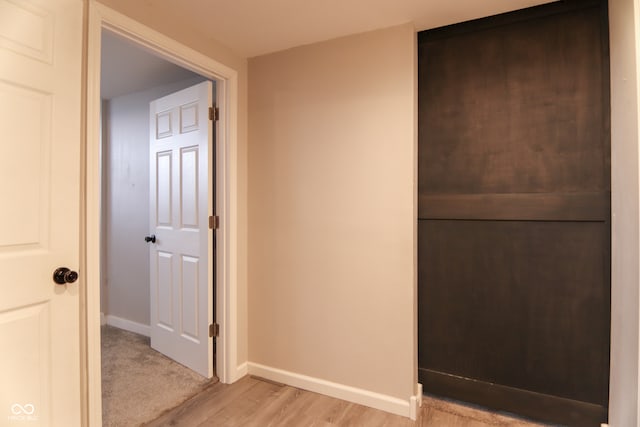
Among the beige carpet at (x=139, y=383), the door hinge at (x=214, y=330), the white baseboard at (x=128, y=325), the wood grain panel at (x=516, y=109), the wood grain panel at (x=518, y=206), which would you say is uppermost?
the wood grain panel at (x=516, y=109)

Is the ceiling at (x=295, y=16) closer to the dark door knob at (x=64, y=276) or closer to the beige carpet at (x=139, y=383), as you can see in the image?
the dark door knob at (x=64, y=276)

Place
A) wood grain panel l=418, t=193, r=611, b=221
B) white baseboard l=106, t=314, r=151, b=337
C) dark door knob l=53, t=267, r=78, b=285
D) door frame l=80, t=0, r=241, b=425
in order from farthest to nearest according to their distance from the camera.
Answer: white baseboard l=106, t=314, r=151, b=337 < wood grain panel l=418, t=193, r=611, b=221 < door frame l=80, t=0, r=241, b=425 < dark door knob l=53, t=267, r=78, b=285

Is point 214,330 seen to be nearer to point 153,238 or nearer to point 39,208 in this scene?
point 153,238

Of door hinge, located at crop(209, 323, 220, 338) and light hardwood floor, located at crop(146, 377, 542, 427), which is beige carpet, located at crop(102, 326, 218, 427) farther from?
door hinge, located at crop(209, 323, 220, 338)

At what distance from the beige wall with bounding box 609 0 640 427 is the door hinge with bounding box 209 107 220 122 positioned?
2.26m

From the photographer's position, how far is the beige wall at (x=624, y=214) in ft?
4.75

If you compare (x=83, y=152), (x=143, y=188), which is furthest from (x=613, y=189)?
(x=143, y=188)

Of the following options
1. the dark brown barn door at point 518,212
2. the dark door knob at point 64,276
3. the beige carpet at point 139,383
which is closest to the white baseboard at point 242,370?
the beige carpet at point 139,383

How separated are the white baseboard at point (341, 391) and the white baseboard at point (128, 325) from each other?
1.33 metres

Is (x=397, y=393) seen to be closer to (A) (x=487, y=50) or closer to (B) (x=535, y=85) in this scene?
(B) (x=535, y=85)

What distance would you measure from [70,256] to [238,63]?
168cm

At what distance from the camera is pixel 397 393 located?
207 cm

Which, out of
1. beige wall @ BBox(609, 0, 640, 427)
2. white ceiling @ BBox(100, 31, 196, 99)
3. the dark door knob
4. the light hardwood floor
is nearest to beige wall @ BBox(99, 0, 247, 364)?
the light hardwood floor

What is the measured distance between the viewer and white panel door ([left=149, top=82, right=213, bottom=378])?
2453 millimetres
